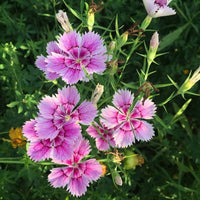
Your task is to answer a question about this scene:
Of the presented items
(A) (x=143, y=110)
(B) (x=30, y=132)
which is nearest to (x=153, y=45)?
(A) (x=143, y=110)

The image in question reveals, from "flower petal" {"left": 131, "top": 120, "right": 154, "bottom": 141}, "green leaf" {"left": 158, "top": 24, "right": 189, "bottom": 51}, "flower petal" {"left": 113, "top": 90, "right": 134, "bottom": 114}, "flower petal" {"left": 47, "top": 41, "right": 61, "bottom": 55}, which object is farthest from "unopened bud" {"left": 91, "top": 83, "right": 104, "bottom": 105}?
"green leaf" {"left": 158, "top": 24, "right": 189, "bottom": 51}

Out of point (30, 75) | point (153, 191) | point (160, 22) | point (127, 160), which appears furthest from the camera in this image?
point (160, 22)

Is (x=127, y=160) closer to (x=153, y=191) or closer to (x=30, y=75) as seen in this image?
(x=153, y=191)

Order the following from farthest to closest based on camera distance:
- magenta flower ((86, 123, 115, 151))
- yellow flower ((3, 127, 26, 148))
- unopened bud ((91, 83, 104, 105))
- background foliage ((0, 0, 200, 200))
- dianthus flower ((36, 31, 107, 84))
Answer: background foliage ((0, 0, 200, 200)) < yellow flower ((3, 127, 26, 148)) < magenta flower ((86, 123, 115, 151)) < dianthus flower ((36, 31, 107, 84)) < unopened bud ((91, 83, 104, 105))

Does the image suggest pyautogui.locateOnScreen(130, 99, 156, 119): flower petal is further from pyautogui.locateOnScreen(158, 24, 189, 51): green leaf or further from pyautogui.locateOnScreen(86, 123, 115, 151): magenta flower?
pyautogui.locateOnScreen(158, 24, 189, 51): green leaf

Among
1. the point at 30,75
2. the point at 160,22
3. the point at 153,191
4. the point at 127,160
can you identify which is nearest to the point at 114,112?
the point at 127,160

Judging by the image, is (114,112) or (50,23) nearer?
(114,112)
